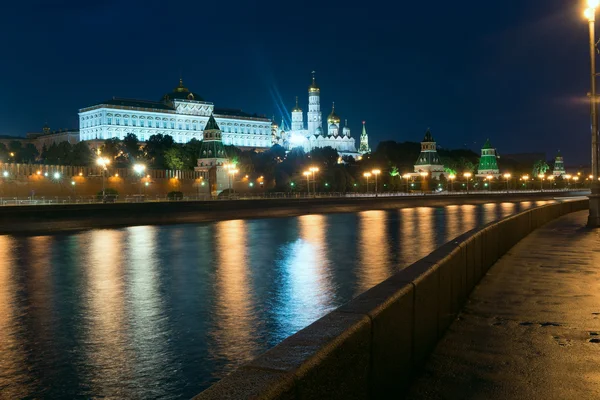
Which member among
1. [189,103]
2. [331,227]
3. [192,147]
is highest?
[189,103]

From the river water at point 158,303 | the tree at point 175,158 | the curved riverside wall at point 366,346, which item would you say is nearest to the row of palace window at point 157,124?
the tree at point 175,158

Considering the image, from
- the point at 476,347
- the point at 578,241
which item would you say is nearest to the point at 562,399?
the point at 476,347

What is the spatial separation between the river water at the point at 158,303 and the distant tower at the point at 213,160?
73.1 metres

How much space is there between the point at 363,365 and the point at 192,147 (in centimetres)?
11561

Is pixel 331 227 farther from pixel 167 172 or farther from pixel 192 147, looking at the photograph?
pixel 192 147

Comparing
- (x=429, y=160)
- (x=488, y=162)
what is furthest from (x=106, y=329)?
(x=488, y=162)

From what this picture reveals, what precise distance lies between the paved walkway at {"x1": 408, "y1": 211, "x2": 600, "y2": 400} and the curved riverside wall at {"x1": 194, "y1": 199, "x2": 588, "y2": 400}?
26 cm

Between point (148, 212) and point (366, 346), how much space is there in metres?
36.2

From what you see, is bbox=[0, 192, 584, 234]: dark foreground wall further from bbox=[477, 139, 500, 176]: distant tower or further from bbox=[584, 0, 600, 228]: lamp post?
bbox=[477, 139, 500, 176]: distant tower

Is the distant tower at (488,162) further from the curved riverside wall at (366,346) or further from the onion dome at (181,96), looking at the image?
the curved riverside wall at (366,346)

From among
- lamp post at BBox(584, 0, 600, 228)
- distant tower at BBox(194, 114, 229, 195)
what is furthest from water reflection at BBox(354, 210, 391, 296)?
distant tower at BBox(194, 114, 229, 195)

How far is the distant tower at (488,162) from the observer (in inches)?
6280

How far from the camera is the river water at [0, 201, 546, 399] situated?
746cm

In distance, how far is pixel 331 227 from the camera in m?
36.6
